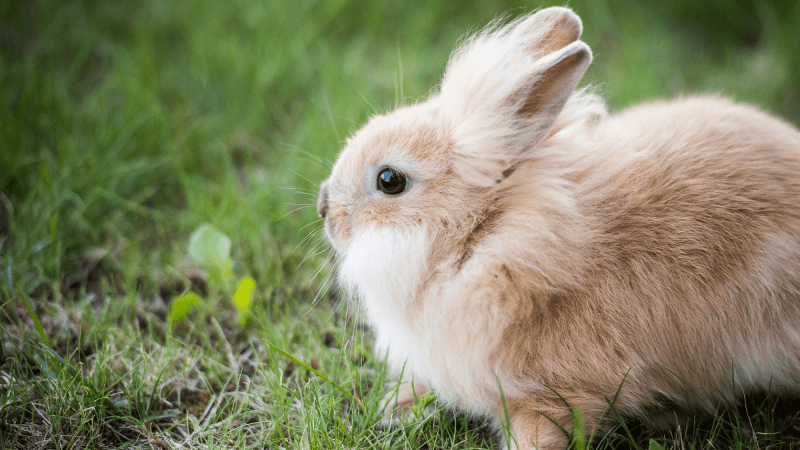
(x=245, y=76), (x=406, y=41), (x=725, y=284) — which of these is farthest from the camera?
(x=406, y=41)

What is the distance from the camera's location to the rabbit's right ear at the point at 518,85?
1.73 meters

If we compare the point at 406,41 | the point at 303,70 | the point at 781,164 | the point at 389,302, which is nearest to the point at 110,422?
the point at 389,302

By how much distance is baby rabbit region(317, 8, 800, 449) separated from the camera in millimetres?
1692

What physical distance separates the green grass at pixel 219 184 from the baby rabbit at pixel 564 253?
27 centimetres

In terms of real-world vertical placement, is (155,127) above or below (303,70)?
Answer: below

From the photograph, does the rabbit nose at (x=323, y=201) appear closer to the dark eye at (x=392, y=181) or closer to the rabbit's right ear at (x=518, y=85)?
the dark eye at (x=392, y=181)

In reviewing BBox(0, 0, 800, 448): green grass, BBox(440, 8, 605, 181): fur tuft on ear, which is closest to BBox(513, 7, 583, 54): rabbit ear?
BBox(440, 8, 605, 181): fur tuft on ear

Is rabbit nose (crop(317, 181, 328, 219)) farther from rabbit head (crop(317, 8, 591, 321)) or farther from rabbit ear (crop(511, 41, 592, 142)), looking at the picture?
rabbit ear (crop(511, 41, 592, 142))

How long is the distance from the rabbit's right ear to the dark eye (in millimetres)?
234

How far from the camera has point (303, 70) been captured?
13.1ft

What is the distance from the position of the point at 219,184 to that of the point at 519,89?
2.19 m

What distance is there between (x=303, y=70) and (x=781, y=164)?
308 cm

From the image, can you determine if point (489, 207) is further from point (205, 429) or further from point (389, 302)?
point (205, 429)

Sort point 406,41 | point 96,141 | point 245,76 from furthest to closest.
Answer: point 406,41 < point 245,76 < point 96,141
